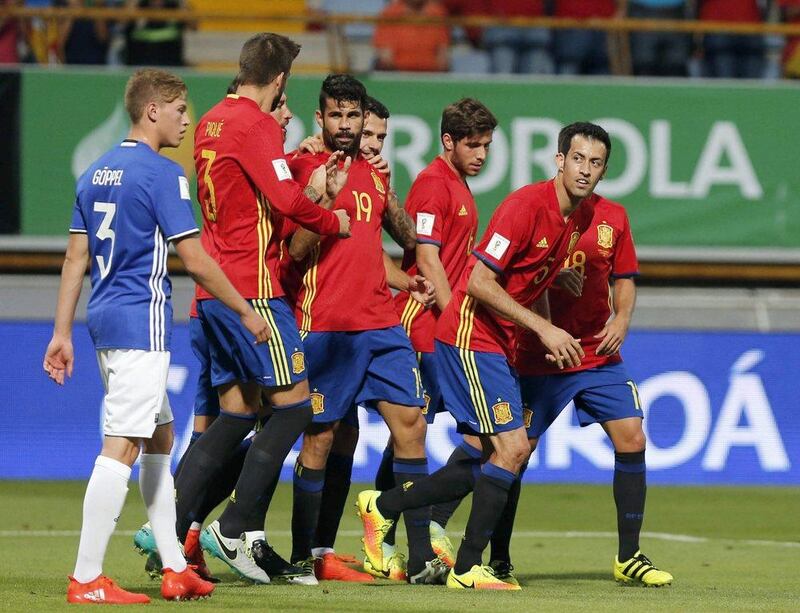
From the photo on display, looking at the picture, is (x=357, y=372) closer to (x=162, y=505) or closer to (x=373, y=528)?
(x=373, y=528)

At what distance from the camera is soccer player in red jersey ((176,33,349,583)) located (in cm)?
670

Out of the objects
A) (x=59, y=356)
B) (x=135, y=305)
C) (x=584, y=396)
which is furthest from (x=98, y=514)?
(x=584, y=396)

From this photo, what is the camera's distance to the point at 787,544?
939cm

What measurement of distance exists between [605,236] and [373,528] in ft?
5.91

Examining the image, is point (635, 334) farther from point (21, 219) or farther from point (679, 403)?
point (21, 219)

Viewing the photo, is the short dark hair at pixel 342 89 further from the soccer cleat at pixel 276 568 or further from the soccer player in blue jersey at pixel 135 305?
the soccer cleat at pixel 276 568

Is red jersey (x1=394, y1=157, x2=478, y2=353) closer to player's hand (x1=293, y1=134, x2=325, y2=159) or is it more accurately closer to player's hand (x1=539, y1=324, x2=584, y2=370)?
player's hand (x1=293, y1=134, x2=325, y2=159)

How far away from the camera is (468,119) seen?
8.09 meters

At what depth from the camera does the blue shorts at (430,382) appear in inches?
327

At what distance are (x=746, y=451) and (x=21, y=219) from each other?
6.68 metres

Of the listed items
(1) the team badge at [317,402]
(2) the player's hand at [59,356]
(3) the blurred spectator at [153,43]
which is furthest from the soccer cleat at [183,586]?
(3) the blurred spectator at [153,43]

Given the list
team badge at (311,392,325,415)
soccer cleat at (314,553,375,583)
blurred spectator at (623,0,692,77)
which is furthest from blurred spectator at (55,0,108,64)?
soccer cleat at (314,553,375,583)

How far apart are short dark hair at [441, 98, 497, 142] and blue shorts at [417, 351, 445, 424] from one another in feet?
3.79

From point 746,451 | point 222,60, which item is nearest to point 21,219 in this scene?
point 222,60
